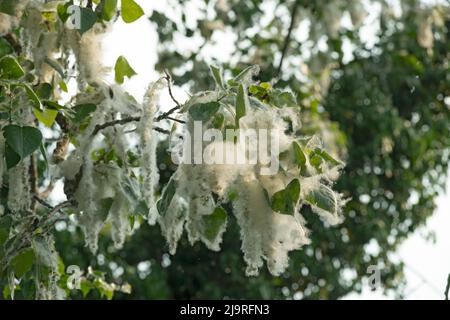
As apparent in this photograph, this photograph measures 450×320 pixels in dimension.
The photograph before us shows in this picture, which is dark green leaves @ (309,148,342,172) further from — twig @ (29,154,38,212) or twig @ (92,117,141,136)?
twig @ (29,154,38,212)

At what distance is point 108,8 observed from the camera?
4.54 feet

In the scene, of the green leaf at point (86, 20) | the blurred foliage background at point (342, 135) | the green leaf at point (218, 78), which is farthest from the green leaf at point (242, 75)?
the blurred foliage background at point (342, 135)

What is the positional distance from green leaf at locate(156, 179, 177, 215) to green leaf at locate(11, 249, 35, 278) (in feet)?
1.00

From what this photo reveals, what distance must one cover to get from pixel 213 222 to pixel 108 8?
41 cm

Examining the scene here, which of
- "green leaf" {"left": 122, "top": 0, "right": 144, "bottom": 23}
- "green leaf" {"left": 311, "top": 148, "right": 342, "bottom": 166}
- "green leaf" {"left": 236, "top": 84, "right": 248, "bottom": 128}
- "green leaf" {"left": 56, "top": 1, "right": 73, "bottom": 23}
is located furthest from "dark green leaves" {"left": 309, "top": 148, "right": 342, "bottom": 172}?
"green leaf" {"left": 56, "top": 1, "right": 73, "bottom": 23}

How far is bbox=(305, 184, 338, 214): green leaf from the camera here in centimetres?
116

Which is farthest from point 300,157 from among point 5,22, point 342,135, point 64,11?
point 342,135

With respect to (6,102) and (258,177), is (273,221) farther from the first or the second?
(6,102)

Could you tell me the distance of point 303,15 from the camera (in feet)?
11.7

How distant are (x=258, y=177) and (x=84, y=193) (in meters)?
0.42

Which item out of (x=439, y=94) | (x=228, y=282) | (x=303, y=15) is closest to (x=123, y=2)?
(x=303, y=15)

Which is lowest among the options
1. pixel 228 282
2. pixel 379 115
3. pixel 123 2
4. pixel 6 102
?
pixel 228 282

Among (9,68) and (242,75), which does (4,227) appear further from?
(242,75)

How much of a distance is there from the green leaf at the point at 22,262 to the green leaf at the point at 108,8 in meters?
0.42
